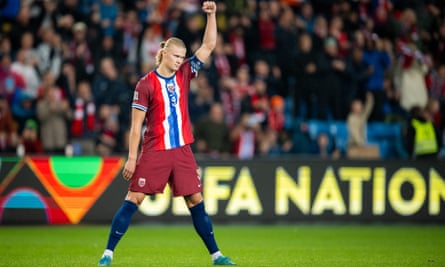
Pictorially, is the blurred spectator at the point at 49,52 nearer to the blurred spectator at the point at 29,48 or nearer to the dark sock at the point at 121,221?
the blurred spectator at the point at 29,48

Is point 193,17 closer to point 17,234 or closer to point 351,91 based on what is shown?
point 351,91

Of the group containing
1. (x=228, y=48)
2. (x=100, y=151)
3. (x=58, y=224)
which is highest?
(x=228, y=48)

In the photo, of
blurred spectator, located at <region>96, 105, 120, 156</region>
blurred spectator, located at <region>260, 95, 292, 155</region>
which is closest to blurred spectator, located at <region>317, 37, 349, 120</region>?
blurred spectator, located at <region>260, 95, 292, 155</region>

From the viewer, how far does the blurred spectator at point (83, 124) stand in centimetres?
1703

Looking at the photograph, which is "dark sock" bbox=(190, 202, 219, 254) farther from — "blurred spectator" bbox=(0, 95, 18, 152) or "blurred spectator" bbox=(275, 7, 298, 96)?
"blurred spectator" bbox=(275, 7, 298, 96)

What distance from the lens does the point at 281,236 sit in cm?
1420

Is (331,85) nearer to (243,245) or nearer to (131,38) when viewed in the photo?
(131,38)

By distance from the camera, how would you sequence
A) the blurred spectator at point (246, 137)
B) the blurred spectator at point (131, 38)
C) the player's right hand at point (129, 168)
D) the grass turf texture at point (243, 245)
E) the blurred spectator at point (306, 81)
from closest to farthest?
the player's right hand at point (129, 168) < the grass turf texture at point (243, 245) < the blurred spectator at point (246, 137) < the blurred spectator at point (131, 38) < the blurred spectator at point (306, 81)

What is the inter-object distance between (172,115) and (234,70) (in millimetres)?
9942

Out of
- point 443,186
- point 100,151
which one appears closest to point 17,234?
point 100,151

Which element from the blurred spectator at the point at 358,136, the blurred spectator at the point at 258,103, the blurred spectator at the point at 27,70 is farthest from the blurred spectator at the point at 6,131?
the blurred spectator at the point at 358,136

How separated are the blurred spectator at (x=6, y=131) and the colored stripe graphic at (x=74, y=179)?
93 cm

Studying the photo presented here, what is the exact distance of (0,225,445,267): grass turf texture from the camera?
10094mm

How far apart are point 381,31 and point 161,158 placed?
12.4m
